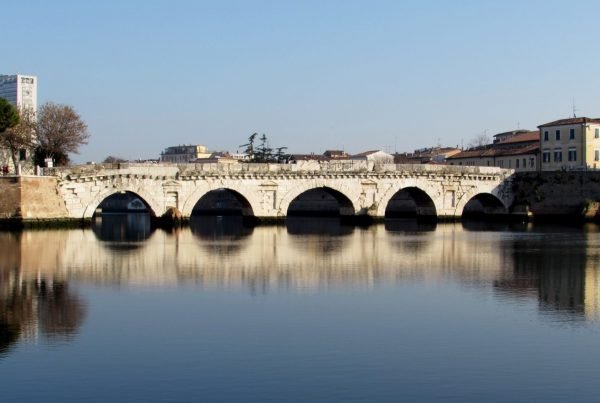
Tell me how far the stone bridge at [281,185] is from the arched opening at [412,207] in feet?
0.32

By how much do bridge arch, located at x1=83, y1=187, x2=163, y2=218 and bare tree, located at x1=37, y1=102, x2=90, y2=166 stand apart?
505 inches

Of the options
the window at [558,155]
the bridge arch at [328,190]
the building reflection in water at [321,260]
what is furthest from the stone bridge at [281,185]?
the window at [558,155]

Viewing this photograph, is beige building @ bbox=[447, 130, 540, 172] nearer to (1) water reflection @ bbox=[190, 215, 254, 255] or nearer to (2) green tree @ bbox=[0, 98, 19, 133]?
(1) water reflection @ bbox=[190, 215, 254, 255]

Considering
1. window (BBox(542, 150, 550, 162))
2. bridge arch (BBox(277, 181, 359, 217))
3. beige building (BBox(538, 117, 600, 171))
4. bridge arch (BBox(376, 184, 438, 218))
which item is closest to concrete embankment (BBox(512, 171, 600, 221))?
bridge arch (BBox(376, 184, 438, 218))

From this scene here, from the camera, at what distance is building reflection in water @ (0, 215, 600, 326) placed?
24.2m

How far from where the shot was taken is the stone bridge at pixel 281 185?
46031 mm

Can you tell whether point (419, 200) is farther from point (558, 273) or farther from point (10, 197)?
point (558, 273)

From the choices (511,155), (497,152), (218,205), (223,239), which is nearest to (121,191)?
(223,239)

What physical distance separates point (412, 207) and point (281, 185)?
67.7 ft

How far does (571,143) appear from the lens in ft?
216

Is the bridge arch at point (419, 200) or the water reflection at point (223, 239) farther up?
the bridge arch at point (419, 200)

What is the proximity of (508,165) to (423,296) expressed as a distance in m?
55.5

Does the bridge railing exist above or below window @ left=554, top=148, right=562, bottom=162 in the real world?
below

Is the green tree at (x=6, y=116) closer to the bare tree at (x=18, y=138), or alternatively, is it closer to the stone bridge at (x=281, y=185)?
the bare tree at (x=18, y=138)
